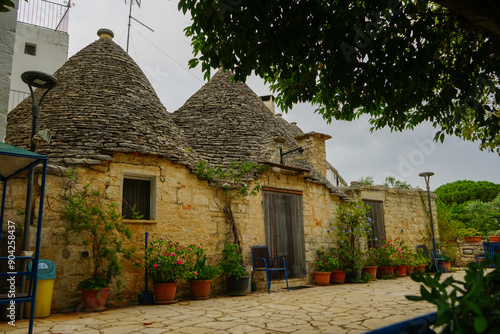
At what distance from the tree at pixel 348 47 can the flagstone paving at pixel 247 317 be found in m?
2.74

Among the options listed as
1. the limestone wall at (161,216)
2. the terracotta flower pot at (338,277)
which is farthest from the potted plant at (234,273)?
the terracotta flower pot at (338,277)

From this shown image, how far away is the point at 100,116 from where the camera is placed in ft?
24.6

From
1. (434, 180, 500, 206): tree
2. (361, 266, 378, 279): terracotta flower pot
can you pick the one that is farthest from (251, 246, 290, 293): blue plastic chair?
(434, 180, 500, 206): tree

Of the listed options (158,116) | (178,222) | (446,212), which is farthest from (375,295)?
(446,212)

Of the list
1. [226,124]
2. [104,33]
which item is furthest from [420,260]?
[104,33]

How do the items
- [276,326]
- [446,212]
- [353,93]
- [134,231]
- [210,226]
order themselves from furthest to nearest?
[446,212]
[210,226]
[134,231]
[353,93]
[276,326]

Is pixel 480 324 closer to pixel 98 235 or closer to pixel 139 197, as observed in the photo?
pixel 98 235

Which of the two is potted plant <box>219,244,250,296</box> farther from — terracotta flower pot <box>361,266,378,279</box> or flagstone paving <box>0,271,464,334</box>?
terracotta flower pot <box>361,266,378,279</box>

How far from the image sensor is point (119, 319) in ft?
16.2

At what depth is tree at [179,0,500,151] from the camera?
3594 mm

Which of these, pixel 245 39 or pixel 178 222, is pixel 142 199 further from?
pixel 245 39

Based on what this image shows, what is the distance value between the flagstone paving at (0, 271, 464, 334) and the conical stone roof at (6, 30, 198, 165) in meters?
2.74

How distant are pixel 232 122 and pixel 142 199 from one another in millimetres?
4024

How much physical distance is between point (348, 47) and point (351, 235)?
281 inches
